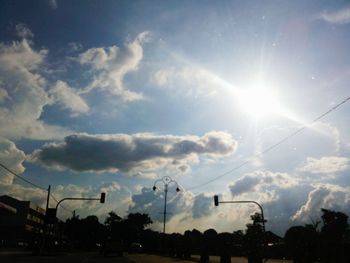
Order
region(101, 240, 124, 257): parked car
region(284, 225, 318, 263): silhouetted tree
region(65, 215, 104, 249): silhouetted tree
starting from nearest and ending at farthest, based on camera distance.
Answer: region(284, 225, 318, 263): silhouetted tree, region(101, 240, 124, 257): parked car, region(65, 215, 104, 249): silhouetted tree

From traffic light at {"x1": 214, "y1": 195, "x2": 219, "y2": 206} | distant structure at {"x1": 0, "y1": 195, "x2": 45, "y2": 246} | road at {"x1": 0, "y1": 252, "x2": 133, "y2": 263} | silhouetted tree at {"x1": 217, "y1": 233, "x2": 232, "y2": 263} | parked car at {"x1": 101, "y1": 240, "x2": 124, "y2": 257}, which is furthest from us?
distant structure at {"x1": 0, "y1": 195, "x2": 45, "y2": 246}

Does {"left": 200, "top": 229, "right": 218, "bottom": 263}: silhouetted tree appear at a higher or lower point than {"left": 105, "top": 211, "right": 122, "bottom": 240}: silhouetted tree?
lower

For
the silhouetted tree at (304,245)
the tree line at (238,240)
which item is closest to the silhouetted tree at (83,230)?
the tree line at (238,240)

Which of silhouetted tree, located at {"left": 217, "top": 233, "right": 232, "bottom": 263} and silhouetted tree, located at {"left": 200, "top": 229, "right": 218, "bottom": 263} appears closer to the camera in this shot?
silhouetted tree, located at {"left": 217, "top": 233, "right": 232, "bottom": 263}

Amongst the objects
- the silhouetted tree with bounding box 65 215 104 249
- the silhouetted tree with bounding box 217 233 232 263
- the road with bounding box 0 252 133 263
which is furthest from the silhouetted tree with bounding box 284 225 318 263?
the silhouetted tree with bounding box 65 215 104 249

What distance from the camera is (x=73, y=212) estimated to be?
94.6 meters

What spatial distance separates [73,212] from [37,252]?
4814cm

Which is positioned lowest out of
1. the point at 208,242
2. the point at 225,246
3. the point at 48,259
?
the point at 48,259

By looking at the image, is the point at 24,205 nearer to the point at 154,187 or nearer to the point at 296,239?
the point at 154,187

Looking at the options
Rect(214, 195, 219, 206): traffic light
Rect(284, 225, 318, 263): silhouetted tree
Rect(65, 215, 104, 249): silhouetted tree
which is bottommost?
Rect(284, 225, 318, 263): silhouetted tree

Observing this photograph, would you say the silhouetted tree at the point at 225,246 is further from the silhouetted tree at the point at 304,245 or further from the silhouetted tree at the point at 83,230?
the silhouetted tree at the point at 83,230

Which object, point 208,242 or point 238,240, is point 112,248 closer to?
point 238,240

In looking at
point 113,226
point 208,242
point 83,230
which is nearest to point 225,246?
point 208,242

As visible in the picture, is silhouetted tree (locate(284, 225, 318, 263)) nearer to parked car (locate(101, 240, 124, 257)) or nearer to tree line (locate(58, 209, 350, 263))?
tree line (locate(58, 209, 350, 263))
